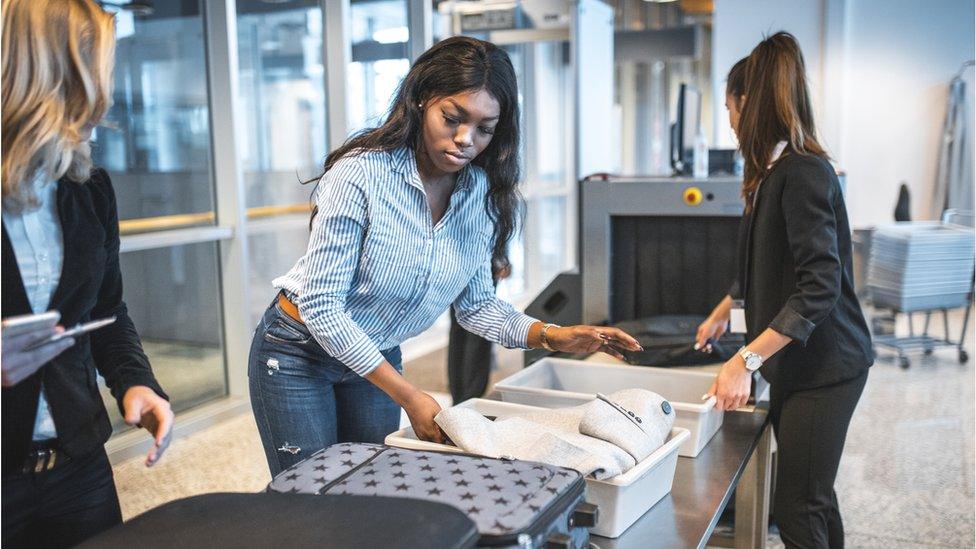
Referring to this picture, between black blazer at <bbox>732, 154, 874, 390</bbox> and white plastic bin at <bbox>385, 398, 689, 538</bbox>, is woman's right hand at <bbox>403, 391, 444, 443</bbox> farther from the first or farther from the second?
black blazer at <bbox>732, 154, 874, 390</bbox>

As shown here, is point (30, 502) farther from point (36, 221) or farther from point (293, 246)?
point (293, 246)

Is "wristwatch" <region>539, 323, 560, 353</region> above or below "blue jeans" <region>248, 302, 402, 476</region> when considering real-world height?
above

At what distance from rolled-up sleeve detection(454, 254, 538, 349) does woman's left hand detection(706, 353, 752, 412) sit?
1.21ft

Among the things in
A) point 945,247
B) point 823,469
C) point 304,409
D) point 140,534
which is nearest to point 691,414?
point 823,469

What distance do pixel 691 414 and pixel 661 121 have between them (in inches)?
401

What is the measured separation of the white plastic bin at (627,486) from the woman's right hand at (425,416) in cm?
2

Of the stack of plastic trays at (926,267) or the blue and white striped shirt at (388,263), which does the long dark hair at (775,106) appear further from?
the stack of plastic trays at (926,267)

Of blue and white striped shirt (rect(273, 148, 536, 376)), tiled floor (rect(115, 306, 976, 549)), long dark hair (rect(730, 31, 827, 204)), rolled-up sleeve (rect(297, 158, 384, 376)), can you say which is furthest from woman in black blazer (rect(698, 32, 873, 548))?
tiled floor (rect(115, 306, 976, 549))

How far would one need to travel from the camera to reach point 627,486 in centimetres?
111

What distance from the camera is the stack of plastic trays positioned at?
473 centimetres

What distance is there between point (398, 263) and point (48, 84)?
0.64m

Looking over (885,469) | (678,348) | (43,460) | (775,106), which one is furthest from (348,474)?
(885,469)

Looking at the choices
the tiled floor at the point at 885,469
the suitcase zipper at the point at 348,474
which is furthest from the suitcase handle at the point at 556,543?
the tiled floor at the point at 885,469

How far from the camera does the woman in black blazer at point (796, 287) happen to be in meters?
1.64
